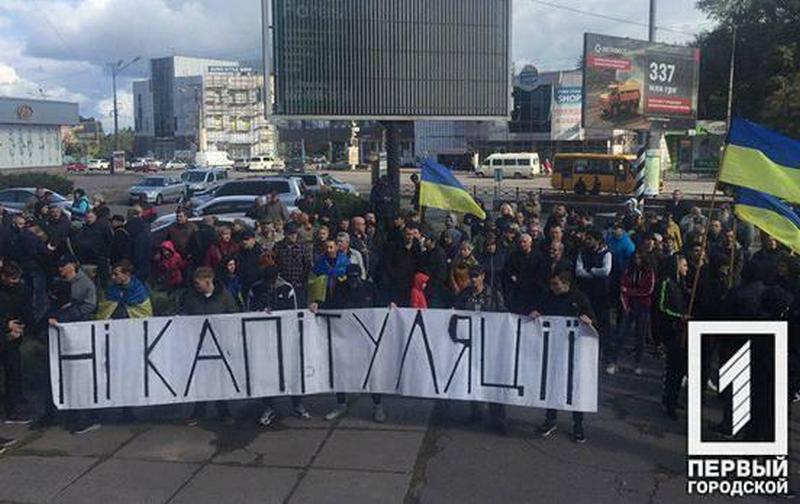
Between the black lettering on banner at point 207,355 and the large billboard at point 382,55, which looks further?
the large billboard at point 382,55

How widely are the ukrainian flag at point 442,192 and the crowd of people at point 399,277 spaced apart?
42cm

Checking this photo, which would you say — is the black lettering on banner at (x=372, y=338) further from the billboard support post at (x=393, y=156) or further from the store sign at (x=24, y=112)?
the store sign at (x=24, y=112)

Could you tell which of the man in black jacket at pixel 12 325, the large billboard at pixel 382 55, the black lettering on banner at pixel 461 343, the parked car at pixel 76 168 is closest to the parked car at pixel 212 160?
the parked car at pixel 76 168

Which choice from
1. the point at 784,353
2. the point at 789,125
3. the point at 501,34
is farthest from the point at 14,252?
the point at 789,125

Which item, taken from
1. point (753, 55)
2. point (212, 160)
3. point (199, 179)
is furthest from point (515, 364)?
point (212, 160)

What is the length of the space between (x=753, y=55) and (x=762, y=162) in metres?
41.7

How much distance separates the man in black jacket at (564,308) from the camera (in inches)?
292

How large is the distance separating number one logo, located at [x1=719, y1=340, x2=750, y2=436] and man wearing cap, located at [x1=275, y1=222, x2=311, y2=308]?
474cm

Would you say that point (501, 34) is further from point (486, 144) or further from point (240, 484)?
point (486, 144)

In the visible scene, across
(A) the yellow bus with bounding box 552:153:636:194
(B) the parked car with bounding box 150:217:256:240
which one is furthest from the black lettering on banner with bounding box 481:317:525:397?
(A) the yellow bus with bounding box 552:153:636:194

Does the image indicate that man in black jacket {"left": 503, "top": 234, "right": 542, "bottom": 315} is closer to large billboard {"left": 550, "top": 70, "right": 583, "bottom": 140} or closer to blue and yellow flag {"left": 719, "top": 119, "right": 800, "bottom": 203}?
blue and yellow flag {"left": 719, "top": 119, "right": 800, "bottom": 203}

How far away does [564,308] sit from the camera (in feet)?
24.6

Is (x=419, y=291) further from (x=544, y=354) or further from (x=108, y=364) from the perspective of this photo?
(x=108, y=364)

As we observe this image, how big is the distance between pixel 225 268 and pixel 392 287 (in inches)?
→ 84.6
